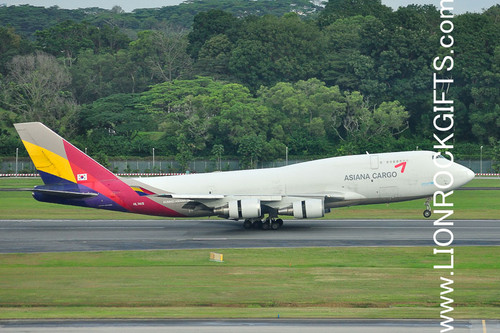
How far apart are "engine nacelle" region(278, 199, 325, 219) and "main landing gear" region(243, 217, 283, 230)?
97.0 inches

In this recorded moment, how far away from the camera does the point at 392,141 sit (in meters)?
128

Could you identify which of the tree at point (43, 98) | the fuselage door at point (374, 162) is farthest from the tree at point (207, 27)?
the fuselage door at point (374, 162)

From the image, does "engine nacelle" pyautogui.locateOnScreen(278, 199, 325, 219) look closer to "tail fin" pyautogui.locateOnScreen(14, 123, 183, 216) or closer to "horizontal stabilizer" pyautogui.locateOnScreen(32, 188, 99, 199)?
"tail fin" pyautogui.locateOnScreen(14, 123, 183, 216)

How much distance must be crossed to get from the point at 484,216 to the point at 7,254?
1427 inches

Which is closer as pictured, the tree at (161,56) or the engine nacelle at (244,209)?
the engine nacelle at (244,209)

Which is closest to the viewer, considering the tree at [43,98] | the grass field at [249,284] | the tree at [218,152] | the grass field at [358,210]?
the grass field at [249,284]

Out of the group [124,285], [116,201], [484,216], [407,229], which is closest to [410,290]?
[124,285]

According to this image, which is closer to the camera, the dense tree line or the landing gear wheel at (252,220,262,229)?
the landing gear wheel at (252,220,262,229)

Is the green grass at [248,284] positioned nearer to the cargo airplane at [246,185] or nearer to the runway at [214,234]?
the runway at [214,234]

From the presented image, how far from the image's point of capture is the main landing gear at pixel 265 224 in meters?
48.8

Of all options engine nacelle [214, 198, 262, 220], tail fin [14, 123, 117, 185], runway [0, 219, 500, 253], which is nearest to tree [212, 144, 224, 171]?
runway [0, 219, 500, 253]

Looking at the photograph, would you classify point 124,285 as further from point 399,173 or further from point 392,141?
point 392,141

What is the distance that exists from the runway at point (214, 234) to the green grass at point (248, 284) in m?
2.44

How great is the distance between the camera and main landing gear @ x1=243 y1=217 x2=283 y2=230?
48.8 m
